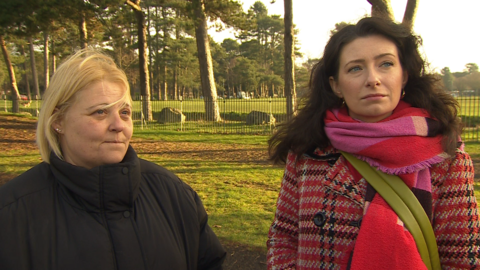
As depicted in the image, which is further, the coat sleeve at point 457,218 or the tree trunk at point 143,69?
the tree trunk at point 143,69

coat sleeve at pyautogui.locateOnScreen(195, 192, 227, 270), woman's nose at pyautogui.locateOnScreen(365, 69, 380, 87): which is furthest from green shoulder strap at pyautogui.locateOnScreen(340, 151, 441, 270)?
coat sleeve at pyautogui.locateOnScreen(195, 192, 227, 270)

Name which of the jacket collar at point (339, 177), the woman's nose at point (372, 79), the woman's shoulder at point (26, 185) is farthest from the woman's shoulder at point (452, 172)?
the woman's shoulder at point (26, 185)

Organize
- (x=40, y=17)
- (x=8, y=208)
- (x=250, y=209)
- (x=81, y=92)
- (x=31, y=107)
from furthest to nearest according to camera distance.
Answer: (x=31, y=107) < (x=40, y=17) < (x=250, y=209) < (x=81, y=92) < (x=8, y=208)

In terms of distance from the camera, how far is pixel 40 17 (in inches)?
582

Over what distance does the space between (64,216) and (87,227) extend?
0.10 metres

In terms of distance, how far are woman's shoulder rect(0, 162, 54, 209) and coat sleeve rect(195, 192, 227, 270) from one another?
697 mm

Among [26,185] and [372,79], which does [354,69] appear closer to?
[372,79]

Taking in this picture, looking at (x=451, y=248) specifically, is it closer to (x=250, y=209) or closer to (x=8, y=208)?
(x=8, y=208)

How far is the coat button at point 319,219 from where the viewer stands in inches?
63.7

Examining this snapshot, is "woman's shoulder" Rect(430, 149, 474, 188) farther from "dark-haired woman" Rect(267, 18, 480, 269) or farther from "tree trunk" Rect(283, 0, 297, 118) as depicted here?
"tree trunk" Rect(283, 0, 297, 118)

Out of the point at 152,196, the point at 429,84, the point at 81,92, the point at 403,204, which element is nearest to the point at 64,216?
the point at 152,196

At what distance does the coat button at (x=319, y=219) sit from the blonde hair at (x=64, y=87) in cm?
100

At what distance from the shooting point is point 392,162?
61.1 inches

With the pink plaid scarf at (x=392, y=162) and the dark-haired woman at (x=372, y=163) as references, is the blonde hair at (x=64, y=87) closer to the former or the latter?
the dark-haired woman at (x=372, y=163)
